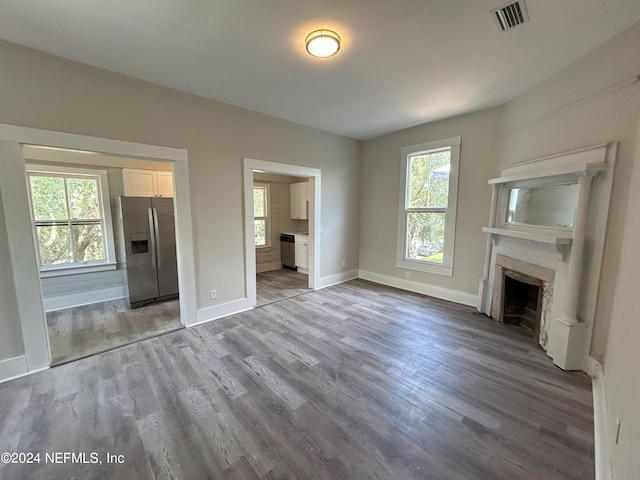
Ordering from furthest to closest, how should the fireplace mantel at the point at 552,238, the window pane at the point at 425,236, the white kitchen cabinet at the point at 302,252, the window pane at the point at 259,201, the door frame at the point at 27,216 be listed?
the window pane at the point at 259,201 → the white kitchen cabinet at the point at 302,252 → the window pane at the point at 425,236 → the fireplace mantel at the point at 552,238 → the door frame at the point at 27,216

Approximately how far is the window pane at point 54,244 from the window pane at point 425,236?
5741mm

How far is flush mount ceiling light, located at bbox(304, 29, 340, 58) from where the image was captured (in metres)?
1.96

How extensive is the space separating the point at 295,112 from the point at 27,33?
2.59 metres

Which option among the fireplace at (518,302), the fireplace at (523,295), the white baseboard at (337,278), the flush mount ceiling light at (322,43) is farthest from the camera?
the white baseboard at (337,278)

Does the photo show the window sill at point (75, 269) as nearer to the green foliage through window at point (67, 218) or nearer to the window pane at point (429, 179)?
the green foliage through window at point (67, 218)

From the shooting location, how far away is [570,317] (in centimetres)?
235

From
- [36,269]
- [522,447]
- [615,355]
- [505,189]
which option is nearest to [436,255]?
[505,189]

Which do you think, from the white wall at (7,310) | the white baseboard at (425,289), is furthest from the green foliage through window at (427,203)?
the white wall at (7,310)

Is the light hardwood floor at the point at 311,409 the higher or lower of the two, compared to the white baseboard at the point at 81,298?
lower

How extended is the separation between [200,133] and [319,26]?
6.53 feet

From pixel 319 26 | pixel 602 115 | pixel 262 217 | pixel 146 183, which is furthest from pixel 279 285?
pixel 602 115

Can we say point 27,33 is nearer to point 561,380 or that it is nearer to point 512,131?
point 512,131

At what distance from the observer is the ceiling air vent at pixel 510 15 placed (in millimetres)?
1697

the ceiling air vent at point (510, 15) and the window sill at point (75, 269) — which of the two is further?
the window sill at point (75, 269)
